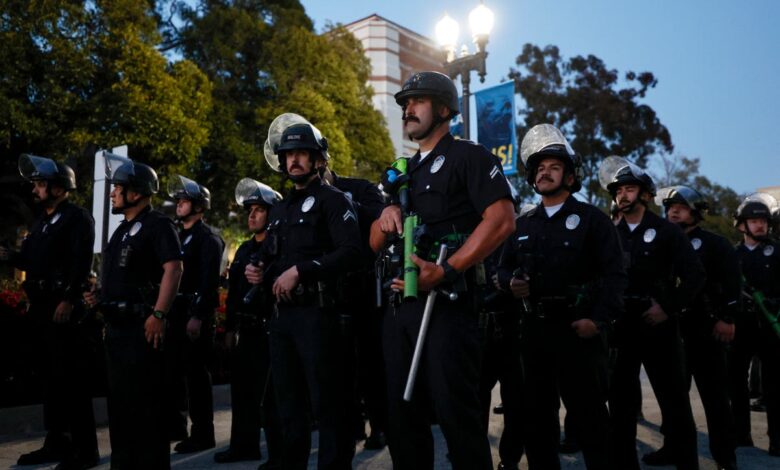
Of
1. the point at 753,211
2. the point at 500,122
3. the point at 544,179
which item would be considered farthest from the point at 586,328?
the point at 500,122

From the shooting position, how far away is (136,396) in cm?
491

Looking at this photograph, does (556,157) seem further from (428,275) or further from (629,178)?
(428,275)

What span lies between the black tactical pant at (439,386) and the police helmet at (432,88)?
1021 millimetres

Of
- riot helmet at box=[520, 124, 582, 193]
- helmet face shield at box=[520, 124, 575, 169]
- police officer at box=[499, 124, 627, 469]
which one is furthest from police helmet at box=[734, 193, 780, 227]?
police officer at box=[499, 124, 627, 469]

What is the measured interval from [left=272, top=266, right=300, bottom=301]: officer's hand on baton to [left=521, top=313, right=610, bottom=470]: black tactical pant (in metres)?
1.46

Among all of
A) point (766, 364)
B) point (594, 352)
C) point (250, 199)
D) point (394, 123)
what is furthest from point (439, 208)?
point (394, 123)

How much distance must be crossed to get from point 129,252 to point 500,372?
9.85ft

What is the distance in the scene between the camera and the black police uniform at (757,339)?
7.09 m

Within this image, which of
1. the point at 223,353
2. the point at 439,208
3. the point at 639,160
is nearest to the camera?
the point at 439,208

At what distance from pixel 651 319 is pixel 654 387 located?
1.56ft

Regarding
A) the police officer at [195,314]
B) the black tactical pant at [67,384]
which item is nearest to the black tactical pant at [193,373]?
the police officer at [195,314]

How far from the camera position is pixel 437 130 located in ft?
12.8

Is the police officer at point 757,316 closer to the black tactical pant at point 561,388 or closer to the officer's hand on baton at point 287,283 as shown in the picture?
the black tactical pant at point 561,388

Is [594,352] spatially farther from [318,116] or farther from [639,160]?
[639,160]
